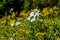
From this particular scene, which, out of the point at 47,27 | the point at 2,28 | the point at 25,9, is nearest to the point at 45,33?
the point at 47,27

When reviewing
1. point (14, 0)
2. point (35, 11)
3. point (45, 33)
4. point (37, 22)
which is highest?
point (14, 0)

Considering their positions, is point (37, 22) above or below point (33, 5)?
below

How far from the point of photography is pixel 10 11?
7.72m

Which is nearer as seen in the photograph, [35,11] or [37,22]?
[37,22]

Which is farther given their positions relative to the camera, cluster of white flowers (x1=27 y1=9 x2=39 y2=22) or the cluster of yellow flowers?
the cluster of yellow flowers

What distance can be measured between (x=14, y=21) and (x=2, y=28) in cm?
52

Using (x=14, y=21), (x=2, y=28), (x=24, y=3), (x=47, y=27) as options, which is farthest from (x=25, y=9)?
(x=47, y=27)

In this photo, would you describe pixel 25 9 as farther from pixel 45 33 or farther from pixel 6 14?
pixel 45 33

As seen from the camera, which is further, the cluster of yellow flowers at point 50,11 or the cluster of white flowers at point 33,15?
the cluster of yellow flowers at point 50,11

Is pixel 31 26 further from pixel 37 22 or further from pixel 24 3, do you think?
pixel 24 3

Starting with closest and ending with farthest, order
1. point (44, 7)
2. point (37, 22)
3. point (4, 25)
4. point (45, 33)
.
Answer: point (45, 33)
point (37, 22)
point (4, 25)
point (44, 7)

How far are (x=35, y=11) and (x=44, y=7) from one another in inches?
17.5

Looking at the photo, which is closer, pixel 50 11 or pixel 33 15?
pixel 33 15

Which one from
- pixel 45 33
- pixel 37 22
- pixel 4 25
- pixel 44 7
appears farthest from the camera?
pixel 44 7
